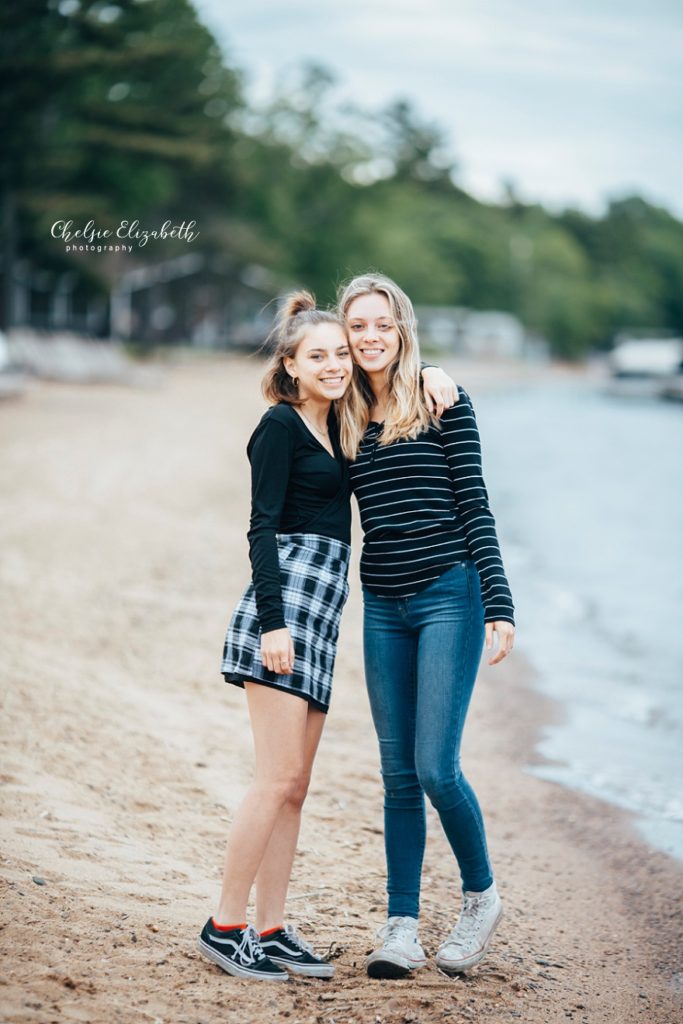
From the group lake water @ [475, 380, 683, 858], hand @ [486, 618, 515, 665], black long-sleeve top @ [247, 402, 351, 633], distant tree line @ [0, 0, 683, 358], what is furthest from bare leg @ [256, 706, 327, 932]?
distant tree line @ [0, 0, 683, 358]

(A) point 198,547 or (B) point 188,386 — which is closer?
(A) point 198,547

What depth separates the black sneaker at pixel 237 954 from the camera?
330cm

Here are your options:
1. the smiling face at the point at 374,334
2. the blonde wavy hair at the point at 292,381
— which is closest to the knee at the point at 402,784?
the blonde wavy hair at the point at 292,381

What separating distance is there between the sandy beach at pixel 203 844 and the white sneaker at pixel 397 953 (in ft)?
0.19

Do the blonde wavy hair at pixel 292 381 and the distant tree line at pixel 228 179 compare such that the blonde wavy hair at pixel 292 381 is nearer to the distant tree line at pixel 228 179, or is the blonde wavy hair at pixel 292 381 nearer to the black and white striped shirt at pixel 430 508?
the black and white striped shirt at pixel 430 508

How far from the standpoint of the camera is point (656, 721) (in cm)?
773

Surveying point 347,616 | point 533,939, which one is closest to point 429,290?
point 347,616

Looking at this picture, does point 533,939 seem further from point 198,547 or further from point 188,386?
point 188,386

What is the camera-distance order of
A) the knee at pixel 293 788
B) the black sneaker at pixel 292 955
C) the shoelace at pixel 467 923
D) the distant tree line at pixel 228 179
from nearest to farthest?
the knee at pixel 293 788
the black sneaker at pixel 292 955
the shoelace at pixel 467 923
the distant tree line at pixel 228 179

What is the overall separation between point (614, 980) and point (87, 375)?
28326 mm

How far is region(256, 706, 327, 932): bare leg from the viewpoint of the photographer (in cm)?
339

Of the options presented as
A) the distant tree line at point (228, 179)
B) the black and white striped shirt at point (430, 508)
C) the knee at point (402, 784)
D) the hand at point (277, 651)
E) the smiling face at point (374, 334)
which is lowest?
the knee at point (402, 784)

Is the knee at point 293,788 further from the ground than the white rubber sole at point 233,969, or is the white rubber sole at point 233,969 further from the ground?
the knee at point 293,788

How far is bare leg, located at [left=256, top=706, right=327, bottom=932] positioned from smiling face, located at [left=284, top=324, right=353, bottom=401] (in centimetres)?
101
